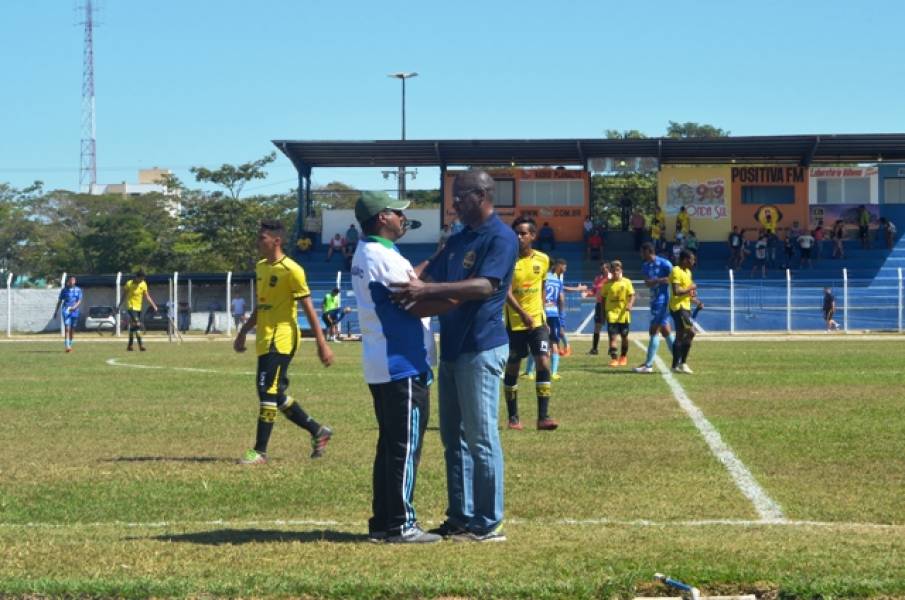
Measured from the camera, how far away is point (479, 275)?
7.62 metres

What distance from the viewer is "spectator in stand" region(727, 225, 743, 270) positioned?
55.8 meters

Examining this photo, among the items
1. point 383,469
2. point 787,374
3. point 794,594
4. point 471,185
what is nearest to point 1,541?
point 383,469

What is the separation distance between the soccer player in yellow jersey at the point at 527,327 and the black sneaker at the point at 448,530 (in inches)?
231

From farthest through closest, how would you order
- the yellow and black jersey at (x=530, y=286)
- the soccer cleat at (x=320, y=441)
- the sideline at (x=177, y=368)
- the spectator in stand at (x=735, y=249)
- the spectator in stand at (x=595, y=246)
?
the spectator in stand at (x=595, y=246)
the spectator in stand at (x=735, y=249)
the sideline at (x=177, y=368)
the yellow and black jersey at (x=530, y=286)
the soccer cleat at (x=320, y=441)

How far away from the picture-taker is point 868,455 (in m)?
11.8

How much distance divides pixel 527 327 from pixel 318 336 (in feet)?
12.3

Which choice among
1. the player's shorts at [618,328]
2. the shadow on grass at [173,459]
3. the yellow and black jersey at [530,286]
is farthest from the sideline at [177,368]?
the shadow on grass at [173,459]

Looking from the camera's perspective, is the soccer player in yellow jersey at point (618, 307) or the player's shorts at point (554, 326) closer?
the player's shorts at point (554, 326)

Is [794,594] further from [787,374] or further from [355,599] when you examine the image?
[787,374]

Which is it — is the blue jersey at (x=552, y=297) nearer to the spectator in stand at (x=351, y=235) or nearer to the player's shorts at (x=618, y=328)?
the player's shorts at (x=618, y=328)

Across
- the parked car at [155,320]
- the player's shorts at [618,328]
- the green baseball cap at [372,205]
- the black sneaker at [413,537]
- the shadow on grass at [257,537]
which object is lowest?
the parked car at [155,320]

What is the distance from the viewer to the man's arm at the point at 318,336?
11.0m

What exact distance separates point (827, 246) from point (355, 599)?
53.3 meters

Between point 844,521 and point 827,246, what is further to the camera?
point 827,246
